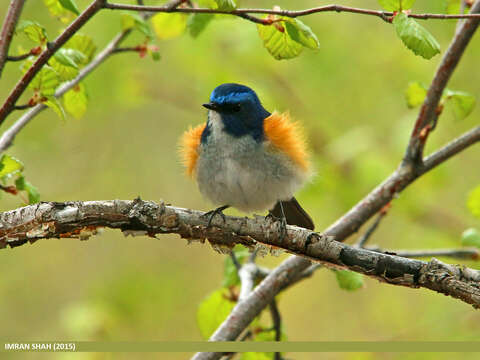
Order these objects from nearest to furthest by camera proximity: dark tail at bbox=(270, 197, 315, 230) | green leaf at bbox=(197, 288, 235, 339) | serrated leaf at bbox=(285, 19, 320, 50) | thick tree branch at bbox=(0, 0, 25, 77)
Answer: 1. serrated leaf at bbox=(285, 19, 320, 50)
2. thick tree branch at bbox=(0, 0, 25, 77)
3. green leaf at bbox=(197, 288, 235, 339)
4. dark tail at bbox=(270, 197, 315, 230)

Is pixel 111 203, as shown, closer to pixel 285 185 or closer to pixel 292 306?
pixel 285 185

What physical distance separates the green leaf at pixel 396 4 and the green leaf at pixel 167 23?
2040 mm

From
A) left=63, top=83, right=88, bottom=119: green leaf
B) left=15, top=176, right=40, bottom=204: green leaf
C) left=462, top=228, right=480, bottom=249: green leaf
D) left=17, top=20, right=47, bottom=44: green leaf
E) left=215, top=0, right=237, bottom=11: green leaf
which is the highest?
left=63, top=83, right=88, bottom=119: green leaf

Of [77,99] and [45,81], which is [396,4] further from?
[77,99]

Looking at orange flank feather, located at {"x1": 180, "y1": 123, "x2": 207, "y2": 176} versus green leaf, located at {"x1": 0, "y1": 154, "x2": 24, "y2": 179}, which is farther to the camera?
orange flank feather, located at {"x1": 180, "y1": 123, "x2": 207, "y2": 176}

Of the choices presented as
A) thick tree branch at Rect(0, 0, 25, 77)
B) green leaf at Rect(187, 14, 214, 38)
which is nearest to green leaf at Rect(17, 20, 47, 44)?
thick tree branch at Rect(0, 0, 25, 77)

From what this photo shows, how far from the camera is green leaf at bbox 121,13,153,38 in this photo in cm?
364

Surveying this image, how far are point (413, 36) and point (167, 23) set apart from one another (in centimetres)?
228

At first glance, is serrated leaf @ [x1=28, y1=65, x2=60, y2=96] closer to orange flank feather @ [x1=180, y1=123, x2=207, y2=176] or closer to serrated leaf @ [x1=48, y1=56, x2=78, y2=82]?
serrated leaf @ [x1=48, y1=56, x2=78, y2=82]

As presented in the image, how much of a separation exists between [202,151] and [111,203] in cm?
177

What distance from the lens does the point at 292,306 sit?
28.3 ft

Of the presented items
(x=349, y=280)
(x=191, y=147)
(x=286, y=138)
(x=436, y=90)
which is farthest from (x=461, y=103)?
(x=191, y=147)

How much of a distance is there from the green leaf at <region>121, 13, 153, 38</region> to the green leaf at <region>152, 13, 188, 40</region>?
0.49 m

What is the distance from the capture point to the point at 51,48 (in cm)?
285
